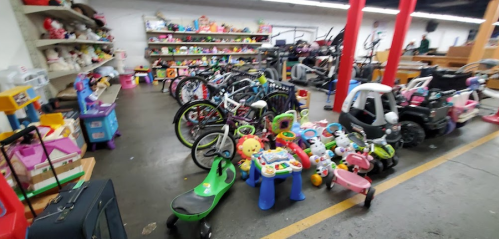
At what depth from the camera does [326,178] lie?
2.21m

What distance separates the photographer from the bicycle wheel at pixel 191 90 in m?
4.58

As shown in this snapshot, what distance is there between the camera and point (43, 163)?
5.00 ft

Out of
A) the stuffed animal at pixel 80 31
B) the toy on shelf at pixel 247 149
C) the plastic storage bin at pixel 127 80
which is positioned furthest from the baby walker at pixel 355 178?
the plastic storage bin at pixel 127 80

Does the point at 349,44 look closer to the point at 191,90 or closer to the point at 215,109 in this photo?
the point at 215,109

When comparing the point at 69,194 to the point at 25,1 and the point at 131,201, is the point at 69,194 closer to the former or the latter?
the point at 131,201

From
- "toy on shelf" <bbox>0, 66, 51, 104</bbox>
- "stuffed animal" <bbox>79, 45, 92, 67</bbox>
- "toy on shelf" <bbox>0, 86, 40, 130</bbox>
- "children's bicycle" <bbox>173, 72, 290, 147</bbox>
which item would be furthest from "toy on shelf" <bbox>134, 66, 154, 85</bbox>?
"toy on shelf" <bbox>0, 86, 40, 130</bbox>

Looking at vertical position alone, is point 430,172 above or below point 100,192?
below

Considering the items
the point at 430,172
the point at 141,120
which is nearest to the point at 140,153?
the point at 141,120

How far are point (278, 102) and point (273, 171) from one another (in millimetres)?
1876

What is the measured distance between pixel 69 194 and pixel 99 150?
6.69 feet

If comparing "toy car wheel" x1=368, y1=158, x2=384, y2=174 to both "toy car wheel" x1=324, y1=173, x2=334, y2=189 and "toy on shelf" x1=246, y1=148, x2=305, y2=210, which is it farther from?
"toy on shelf" x1=246, y1=148, x2=305, y2=210

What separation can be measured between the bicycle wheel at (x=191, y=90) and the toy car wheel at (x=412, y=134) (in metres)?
3.54

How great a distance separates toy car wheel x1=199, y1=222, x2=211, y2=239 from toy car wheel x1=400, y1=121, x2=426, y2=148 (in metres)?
2.92

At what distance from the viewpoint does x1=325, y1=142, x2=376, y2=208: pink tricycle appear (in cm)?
190
